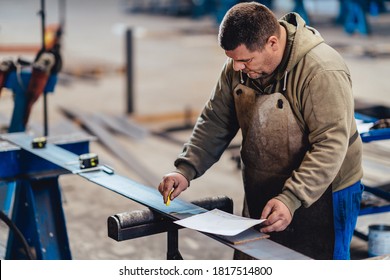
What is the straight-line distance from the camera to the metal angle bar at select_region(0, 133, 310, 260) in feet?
7.89

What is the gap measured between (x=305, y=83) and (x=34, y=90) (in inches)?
97.1

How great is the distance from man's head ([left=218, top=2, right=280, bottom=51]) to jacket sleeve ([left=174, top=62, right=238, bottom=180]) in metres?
0.44

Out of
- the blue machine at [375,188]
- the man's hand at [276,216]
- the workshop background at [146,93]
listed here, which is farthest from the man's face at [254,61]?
the workshop background at [146,93]

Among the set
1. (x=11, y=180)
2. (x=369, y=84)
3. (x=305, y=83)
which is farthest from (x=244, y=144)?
(x=369, y=84)

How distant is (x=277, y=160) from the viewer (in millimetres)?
2926

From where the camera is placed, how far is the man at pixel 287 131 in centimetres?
261

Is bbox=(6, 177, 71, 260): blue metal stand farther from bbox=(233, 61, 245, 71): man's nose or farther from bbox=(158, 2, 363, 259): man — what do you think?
bbox=(233, 61, 245, 71): man's nose

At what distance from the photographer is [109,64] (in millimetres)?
11961

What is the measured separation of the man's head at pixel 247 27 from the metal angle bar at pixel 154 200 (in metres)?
0.64

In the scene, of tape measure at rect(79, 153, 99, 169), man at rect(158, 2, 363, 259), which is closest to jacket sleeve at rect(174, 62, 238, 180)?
man at rect(158, 2, 363, 259)

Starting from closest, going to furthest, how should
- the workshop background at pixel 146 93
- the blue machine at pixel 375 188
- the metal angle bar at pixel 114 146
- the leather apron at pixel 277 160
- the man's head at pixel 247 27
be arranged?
the man's head at pixel 247 27 < the leather apron at pixel 277 160 < the blue machine at pixel 375 188 < the workshop background at pixel 146 93 < the metal angle bar at pixel 114 146

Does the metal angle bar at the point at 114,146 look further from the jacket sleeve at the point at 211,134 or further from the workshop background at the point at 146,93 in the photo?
the jacket sleeve at the point at 211,134
